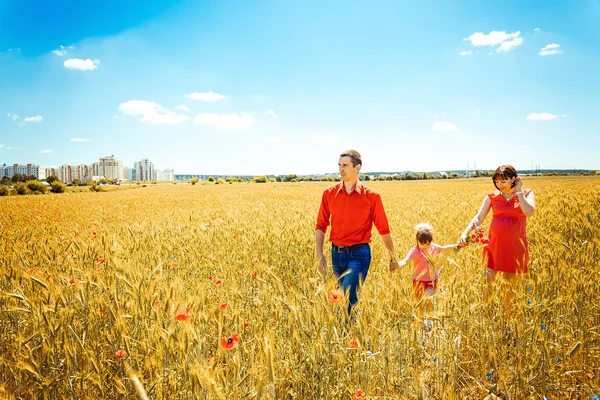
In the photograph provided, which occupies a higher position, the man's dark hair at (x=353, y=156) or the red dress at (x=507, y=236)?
the man's dark hair at (x=353, y=156)

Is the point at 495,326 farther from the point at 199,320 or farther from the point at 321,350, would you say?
the point at 199,320

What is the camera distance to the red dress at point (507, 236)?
3.35m

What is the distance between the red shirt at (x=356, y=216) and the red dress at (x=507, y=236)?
1.35 meters

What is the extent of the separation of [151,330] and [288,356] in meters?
0.90

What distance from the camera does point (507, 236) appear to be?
3402 millimetres

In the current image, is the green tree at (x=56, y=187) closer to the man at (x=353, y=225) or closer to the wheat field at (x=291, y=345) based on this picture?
the wheat field at (x=291, y=345)

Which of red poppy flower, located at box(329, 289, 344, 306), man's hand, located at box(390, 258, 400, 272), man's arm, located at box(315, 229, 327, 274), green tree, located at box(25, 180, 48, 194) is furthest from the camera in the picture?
green tree, located at box(25, 180, 48, 194)

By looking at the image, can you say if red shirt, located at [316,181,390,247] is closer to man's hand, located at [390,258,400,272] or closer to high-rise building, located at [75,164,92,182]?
man's hand, located at [390,258,400,272]

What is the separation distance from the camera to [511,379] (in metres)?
2.06

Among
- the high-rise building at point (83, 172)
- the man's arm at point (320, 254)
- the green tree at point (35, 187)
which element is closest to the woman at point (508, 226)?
the man's arm at point (320, 254)

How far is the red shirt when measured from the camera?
314 cm

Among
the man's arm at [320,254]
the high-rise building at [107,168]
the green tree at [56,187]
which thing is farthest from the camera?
the high-rise building at [107,168]

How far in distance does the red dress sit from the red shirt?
1.35 meters

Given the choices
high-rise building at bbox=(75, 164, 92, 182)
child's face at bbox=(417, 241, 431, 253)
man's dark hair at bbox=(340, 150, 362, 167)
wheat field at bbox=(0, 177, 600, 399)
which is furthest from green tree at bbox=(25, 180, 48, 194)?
high-rise building at bbox=(75, 164, 92, 182)
